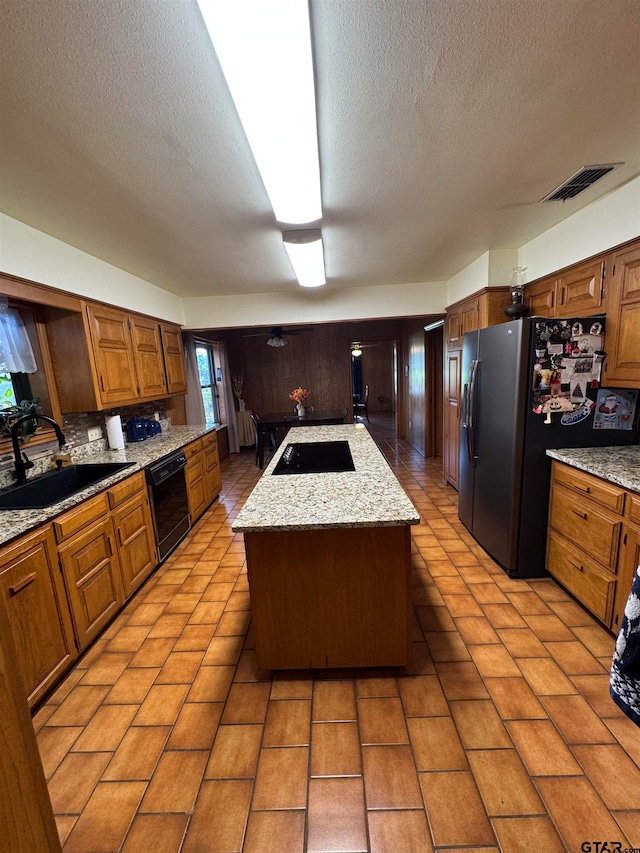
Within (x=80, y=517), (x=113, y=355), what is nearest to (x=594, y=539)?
(x=80, y=517)

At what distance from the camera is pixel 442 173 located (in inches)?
64.4

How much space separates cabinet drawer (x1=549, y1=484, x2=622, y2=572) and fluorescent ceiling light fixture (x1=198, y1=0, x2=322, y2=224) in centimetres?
218

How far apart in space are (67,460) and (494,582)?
9.93 ft

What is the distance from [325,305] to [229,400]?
2.86 meters

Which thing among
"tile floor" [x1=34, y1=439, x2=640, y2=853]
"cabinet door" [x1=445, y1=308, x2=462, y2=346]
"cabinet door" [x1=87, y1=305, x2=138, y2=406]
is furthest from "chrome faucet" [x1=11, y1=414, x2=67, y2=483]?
"cabinet door" [x1=445, y1=308, x2=462, y2=346]

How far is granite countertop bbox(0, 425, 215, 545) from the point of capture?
146 centimetres

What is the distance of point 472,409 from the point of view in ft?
8.35

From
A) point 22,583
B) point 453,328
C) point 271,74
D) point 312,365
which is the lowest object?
point 22,583

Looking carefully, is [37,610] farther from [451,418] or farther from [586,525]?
[451,418]

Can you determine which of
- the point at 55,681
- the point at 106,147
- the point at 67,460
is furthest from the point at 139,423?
the point at 106,147

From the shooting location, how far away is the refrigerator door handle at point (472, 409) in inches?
99.3

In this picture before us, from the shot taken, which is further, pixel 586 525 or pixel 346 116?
pixel 586 525

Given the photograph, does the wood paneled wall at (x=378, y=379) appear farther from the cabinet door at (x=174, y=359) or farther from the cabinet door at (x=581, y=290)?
the cabinet door at (x=581, y=290)

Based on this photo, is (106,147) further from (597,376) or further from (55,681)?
(597,376)
